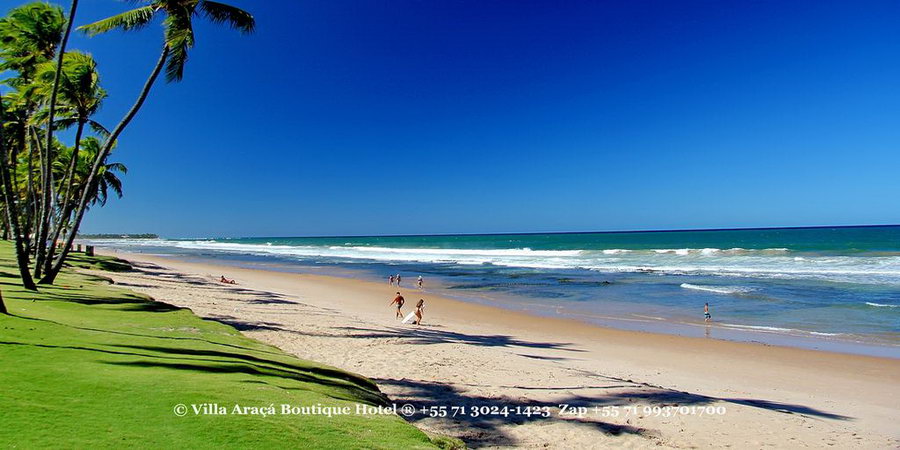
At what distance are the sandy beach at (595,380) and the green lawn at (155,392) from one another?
6.30ft

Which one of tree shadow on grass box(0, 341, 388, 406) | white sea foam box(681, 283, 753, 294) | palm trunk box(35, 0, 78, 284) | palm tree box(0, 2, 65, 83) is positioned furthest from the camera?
white sea foam box(681, 283, 753, 294)

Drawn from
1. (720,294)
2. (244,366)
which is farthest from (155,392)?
(720,294)

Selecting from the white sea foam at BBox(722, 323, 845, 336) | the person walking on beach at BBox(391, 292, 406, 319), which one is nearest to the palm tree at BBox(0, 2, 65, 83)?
the person walking on beach at BBox(391, 292, 406, 319)

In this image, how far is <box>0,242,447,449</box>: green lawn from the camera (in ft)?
10.8

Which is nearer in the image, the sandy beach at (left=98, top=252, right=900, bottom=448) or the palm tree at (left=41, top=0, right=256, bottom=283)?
the sandy beach at (left=98, top=252, right=900, bottom=448)

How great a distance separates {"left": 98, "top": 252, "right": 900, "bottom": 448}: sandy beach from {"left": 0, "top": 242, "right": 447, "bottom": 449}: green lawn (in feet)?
6.30

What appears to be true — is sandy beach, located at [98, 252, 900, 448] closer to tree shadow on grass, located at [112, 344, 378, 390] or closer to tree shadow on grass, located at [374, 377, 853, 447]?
tree shadow on grass, located at [374, 377, 853, 447]

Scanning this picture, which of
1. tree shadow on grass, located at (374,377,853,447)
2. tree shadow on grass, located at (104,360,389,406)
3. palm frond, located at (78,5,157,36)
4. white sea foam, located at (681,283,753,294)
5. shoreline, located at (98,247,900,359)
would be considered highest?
palm frond, located at (78,5,157,36)

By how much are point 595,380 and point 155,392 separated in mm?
8264

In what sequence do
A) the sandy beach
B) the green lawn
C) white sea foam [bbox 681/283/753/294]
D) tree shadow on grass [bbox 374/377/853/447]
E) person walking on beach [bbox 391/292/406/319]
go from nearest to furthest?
the green lawn
tree shadow on grass [bbox 374/377/853/447]
the sandy beach
person walking on beach [bbox 391/292/406/319]
white sea foam [bbox 681/283/753/294]

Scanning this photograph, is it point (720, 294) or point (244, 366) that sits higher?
point (244, 366)

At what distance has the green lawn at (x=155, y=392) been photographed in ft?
10.8

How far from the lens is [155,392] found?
4.19 metres

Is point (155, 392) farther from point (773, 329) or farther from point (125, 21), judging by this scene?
point (773, 329)
